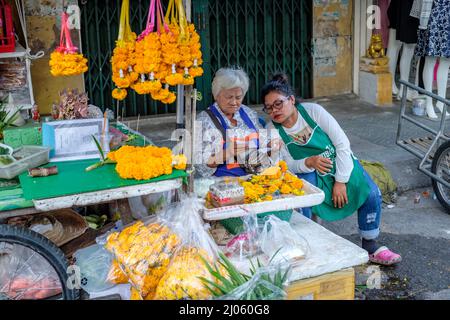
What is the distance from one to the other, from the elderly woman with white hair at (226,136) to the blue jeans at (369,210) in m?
0.41

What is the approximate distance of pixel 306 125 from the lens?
4.28m

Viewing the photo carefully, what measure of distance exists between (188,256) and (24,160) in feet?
3.82

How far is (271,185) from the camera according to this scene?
12.2ft

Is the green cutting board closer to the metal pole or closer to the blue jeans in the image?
the metal pole

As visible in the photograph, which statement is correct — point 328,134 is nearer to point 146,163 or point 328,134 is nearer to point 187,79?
point 187,79

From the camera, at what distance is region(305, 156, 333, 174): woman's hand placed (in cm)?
418

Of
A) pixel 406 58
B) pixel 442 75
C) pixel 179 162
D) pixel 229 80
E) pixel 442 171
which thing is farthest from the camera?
pixel 406 58

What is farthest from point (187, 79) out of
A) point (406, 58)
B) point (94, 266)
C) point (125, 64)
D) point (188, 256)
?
point (406, 58)

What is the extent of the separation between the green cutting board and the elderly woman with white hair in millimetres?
665

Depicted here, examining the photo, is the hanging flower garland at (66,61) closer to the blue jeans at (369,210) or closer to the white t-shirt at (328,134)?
the white t-shirt at (328,134)

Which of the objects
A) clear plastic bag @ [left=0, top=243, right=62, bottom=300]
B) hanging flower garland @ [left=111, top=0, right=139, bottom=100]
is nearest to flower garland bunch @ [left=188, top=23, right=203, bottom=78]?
hanging flower garland @ [left=111, top=0, right=139, bottom=100]

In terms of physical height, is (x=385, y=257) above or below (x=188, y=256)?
below

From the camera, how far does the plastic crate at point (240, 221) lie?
3598 mm
